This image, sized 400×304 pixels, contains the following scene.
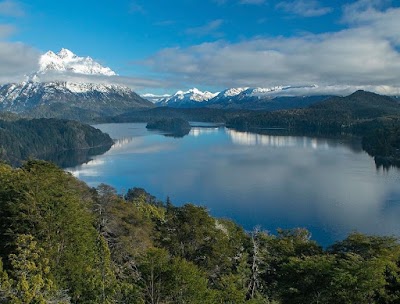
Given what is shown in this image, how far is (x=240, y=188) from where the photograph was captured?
288ft

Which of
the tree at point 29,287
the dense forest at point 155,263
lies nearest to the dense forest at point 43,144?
the dense forest at point 155,263

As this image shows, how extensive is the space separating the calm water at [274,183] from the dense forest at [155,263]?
32.1 metres

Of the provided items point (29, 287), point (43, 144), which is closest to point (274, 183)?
point (29, 287)

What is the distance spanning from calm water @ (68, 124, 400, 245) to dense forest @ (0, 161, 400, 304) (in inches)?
1262

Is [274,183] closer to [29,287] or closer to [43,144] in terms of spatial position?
[29,287]

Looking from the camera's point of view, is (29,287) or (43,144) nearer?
(29,287)

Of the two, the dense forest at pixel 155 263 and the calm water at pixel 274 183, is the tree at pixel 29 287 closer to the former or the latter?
the dense forest at pixel 155 263

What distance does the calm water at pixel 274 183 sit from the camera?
216ft

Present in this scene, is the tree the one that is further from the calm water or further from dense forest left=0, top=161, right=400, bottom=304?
the calm water

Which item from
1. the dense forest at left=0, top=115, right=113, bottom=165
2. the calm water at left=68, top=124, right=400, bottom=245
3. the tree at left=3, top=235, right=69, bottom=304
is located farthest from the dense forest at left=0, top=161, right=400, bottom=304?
the dense forest at left=0, top=115, right=113, bottom=165

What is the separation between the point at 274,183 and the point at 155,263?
7637 cm

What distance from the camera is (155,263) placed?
18484mm

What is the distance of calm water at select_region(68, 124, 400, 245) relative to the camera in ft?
216

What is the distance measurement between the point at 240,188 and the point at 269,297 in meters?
62.5
